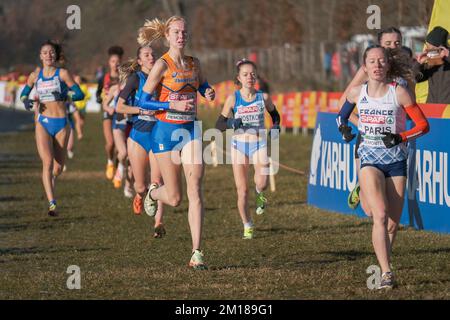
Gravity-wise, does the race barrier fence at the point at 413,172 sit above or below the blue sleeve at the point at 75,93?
below

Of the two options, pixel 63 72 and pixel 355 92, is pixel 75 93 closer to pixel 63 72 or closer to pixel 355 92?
pixel 63 72

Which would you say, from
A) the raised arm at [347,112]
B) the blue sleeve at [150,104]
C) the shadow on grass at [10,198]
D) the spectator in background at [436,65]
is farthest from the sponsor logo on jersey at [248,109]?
the shadow on grass at [10,198]

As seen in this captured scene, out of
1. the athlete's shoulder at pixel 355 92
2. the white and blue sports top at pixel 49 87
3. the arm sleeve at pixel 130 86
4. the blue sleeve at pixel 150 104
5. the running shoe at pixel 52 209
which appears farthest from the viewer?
the running shoe at pixel 52 209

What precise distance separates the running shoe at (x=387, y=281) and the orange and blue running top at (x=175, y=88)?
2634mm

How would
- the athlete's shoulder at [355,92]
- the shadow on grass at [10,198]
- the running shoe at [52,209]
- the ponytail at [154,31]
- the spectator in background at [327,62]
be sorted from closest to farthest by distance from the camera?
1. the athlete's shoulder at [355,92]
2. the ponytail at [154,31]
3. the running shoe at [52,209]
4. the shadow on grass at [10,198]
5. the spectator in background at [327,62]

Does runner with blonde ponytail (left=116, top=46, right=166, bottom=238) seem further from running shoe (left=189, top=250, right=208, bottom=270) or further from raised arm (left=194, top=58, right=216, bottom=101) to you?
running shoe (left=189, top=250, right=208, bottom=270)

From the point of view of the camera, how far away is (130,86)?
42.2 feet

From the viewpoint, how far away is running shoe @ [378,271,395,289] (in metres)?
8.88

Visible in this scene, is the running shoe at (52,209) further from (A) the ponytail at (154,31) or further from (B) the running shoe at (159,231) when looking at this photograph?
(A) the ponytail at (154,31)

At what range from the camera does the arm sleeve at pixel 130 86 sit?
12766mm

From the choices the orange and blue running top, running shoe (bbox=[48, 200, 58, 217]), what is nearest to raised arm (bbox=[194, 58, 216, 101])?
the orange and blue running top

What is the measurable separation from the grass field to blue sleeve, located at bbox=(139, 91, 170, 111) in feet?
5.00
